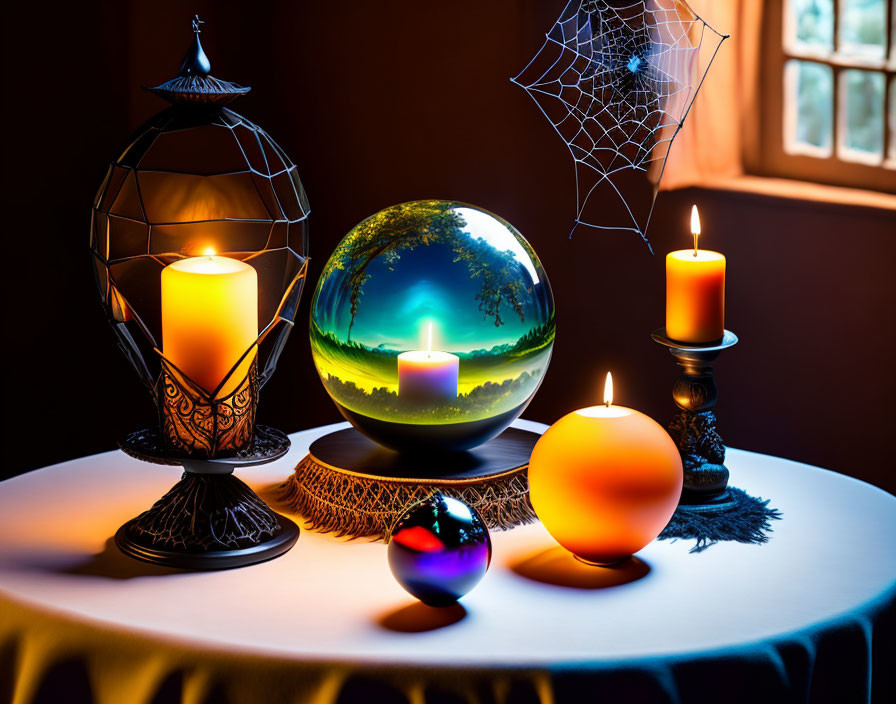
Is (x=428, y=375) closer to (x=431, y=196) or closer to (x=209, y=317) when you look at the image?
(x=209, y=317)

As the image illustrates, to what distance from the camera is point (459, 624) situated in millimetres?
1052

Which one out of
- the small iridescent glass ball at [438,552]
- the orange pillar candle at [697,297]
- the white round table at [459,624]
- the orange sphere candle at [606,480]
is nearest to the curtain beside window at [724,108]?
the orange pillar candle at [697,297]

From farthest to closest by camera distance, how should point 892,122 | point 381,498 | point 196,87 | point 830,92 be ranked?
point 830,92 < point 892,122 < point 381,498 < point 196,87

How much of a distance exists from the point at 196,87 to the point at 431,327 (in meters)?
0.34

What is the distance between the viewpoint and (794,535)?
4.24ft

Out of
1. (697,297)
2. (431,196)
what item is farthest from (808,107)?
(697,297)

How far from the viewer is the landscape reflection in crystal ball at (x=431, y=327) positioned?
49.1 inches

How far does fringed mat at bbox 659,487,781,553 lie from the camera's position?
1.28 m

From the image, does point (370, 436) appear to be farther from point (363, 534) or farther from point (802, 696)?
point (802, 696)

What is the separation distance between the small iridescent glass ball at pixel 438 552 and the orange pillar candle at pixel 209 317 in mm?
264

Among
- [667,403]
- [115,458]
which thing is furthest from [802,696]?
[667,403]

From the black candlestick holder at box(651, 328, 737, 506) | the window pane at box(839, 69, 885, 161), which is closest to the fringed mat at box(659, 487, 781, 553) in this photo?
the black candlestick holder at box(651, 328, 737, 506)

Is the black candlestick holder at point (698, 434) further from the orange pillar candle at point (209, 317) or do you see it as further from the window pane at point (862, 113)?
the window pane at point (862, 113)

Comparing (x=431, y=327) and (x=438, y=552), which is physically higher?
(x=431, y=327)
